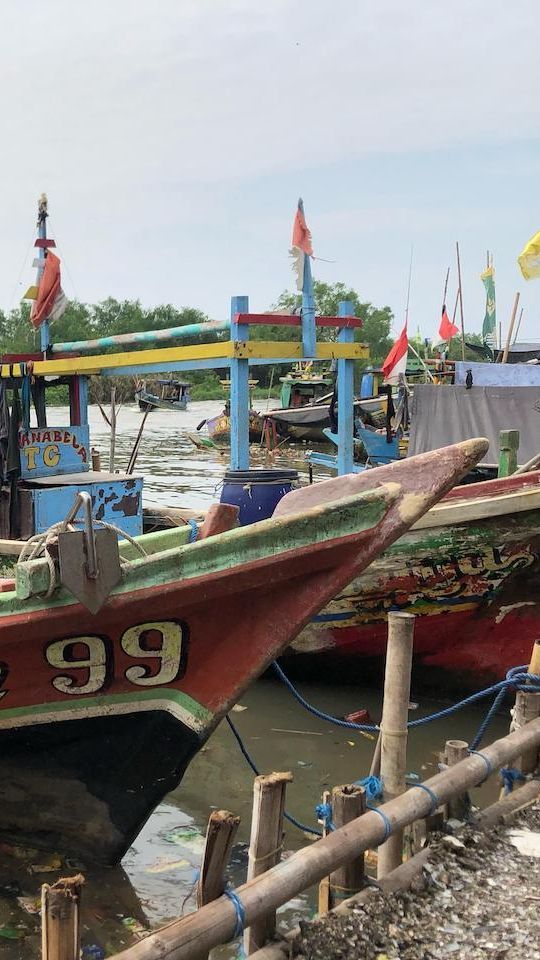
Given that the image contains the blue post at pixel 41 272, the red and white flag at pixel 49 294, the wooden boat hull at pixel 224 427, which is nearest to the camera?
the red and white flag at pixel 49 294

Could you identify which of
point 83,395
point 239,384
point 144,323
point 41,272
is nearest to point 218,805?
point 239,384

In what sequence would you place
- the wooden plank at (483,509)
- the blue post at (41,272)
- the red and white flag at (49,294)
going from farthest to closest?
the blue post at (41,272) < the red and white flag at (49,294) < the wooden plank at (483,509)

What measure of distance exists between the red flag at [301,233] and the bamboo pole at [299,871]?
4.55 m

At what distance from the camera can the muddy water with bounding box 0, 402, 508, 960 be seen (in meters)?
3.64

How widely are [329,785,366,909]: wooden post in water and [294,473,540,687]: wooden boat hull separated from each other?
260 cm

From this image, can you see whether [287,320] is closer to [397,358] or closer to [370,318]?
[397,358]

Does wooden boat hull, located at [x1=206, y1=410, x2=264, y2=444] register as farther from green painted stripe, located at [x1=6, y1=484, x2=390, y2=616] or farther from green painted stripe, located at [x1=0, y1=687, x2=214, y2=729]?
green painted stripe, located at [x1=6, y1=484, x2=390, y2=616]

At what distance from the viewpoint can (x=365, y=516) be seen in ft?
10.8

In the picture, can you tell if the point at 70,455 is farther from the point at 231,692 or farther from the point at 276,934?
the point at 276,934

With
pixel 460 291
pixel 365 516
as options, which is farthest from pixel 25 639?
pixel 460 291

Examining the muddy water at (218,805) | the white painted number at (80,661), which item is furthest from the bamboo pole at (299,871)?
the white painted number at (80,661)

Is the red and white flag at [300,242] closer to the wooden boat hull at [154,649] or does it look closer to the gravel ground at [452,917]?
the wooden boat hull at [154,649]

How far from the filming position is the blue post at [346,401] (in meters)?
7.15

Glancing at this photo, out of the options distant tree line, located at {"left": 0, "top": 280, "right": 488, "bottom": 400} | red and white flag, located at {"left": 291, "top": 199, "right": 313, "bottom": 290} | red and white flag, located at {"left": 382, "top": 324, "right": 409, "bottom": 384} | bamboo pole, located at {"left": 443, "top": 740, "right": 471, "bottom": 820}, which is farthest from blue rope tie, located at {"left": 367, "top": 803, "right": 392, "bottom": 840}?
distant tree line, located at {"left": 0, "top": 280, "right": 488, "bottom": 400}
